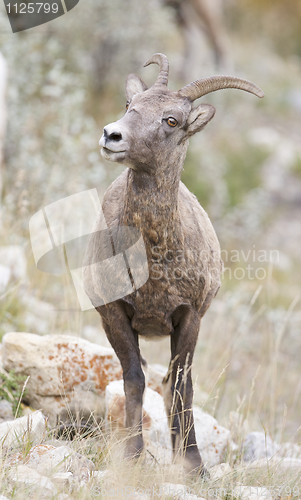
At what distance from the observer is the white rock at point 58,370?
391cm

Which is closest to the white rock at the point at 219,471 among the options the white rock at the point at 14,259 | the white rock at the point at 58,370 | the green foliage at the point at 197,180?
the white rock at the point at 58,370

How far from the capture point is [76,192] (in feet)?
21.4

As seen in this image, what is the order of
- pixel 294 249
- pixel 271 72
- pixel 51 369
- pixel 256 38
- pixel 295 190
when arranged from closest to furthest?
pixel 51 369 → pixel 294 249 → pixel 295 190 → pixel 271 72 → pixel 256 38

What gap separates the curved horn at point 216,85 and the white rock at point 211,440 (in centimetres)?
228

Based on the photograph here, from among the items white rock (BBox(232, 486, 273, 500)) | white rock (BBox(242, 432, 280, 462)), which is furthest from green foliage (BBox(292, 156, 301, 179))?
white rock (BBox(232, 486, 273, 500))

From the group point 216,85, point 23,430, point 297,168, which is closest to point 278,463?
point 23,430

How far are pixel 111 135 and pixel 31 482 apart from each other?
1.73 meters

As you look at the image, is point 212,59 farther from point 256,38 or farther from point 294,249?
point 256,38

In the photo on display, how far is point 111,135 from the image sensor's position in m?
2.81

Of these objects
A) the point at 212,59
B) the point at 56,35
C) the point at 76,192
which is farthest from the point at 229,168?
the point at 76,192

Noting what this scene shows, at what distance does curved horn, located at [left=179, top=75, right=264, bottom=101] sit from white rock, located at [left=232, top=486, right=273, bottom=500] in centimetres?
226

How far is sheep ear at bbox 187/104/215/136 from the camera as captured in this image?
321cm

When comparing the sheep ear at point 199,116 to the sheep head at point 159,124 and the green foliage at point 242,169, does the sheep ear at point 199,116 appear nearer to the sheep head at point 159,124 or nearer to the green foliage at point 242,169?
the sheep head at point 159,124

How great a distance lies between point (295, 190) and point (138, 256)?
10947 mm
